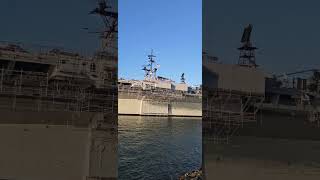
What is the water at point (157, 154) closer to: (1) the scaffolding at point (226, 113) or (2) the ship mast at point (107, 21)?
(1) the scaffolding at point (226, 113)

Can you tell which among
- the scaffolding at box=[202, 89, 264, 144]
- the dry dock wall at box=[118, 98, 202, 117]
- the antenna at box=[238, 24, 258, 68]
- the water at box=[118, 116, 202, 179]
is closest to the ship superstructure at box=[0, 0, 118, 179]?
the scaffolding at box=[202, 89, 264, 144]

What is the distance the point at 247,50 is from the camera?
5844 millimetres

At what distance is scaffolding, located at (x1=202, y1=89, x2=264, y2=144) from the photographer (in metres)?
5.96

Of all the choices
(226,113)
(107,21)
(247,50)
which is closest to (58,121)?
(107,21)

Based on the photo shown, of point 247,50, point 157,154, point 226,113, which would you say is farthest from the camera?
point 157,154

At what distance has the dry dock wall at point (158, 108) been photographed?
29922 millimetres

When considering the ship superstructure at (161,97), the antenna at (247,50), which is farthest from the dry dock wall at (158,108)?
the antenna at (247,50)

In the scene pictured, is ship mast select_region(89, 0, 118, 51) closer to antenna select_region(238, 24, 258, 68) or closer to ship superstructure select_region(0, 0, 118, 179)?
ship superstructure select_region(0, 0, 118, 179)

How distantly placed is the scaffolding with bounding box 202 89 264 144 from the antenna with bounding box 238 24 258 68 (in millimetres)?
469

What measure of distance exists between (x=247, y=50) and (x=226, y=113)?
0.98 m

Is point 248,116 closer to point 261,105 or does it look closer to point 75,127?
point 261,105

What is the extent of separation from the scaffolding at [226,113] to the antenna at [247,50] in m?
0.47

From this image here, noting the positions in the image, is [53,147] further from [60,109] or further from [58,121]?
[60,109]

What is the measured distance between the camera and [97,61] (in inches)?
240
